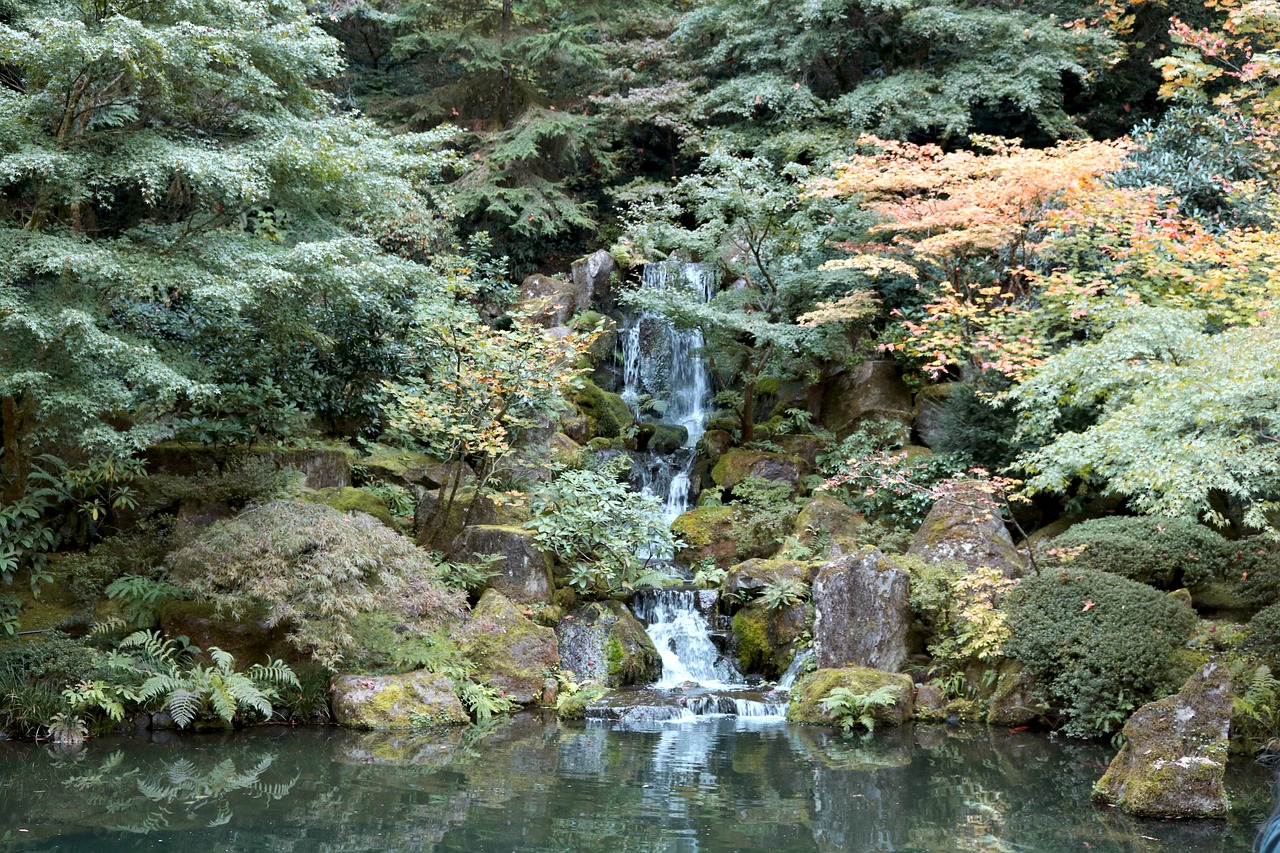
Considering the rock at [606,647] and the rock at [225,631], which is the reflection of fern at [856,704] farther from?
the rock at [225,631]

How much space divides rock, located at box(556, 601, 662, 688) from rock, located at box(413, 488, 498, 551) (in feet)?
5.99

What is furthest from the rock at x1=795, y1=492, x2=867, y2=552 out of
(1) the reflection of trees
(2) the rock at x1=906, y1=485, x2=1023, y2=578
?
(1) the reflection of trees

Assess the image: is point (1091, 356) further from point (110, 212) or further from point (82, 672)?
point (110, 212)

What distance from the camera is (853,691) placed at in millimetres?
10453

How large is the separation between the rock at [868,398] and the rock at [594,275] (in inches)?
222

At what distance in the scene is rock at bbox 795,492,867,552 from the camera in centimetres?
1368

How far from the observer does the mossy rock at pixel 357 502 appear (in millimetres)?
12180

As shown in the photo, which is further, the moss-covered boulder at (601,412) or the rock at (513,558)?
the moss-covered boulder at (601,412)

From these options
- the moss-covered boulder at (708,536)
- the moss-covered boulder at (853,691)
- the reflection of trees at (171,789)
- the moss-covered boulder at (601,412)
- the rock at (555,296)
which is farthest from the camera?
the rock at (555,296)

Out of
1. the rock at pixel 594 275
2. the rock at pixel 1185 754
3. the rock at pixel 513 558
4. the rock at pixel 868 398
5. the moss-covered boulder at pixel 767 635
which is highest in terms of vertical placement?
the rock at pixel 594 275

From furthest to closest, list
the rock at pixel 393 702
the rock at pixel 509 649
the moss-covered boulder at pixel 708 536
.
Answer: the moss-covered boulder at pixel 708 536 → the rock at pixel 509 649 → the rock at pixel 393 702

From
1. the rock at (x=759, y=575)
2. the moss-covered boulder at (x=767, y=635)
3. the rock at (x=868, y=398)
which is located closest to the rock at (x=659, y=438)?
the rock at (x=868, y=398)

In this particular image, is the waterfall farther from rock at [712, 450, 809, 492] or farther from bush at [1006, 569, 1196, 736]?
bush at [1006, 569, 1196, 736]

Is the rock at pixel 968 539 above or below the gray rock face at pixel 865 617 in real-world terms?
above
